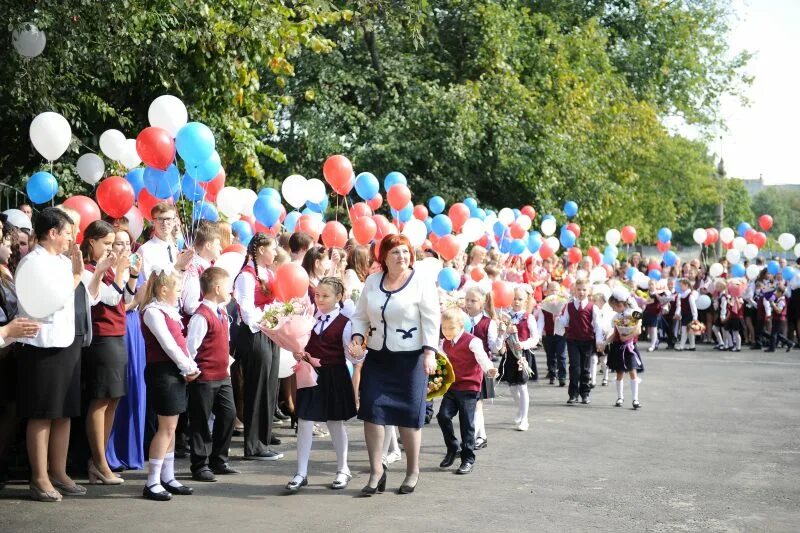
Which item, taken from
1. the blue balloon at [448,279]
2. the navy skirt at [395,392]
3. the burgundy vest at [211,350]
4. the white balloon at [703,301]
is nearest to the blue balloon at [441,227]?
the blue balloon at [448,279]

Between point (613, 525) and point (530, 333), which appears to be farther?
point (530, 333)

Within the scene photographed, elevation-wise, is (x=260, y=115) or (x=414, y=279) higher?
(x=260, y=115)

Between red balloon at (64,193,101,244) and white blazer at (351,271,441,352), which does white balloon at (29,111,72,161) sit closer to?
red balloon at (64,193,101,244)

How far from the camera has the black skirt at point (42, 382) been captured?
22.7 ft

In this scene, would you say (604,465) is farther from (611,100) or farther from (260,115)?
(611,100)

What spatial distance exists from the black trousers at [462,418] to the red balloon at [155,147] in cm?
348

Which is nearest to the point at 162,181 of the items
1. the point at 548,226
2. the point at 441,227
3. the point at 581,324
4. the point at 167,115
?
the point at 167,115

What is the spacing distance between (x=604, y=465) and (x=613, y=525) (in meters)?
2.15

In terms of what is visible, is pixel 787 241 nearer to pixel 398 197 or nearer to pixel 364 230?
pixel 398 197

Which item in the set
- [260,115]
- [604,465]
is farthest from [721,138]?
[604,465]

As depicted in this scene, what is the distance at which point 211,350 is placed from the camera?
7.60 meters

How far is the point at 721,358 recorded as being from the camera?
65.7 feet

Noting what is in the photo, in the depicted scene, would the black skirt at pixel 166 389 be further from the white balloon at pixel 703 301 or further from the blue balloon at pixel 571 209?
the white balloon at pixel 703 301

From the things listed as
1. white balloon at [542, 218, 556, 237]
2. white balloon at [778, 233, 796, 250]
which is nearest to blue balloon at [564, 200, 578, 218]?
white balloon at [542, 218, 556, 237]
